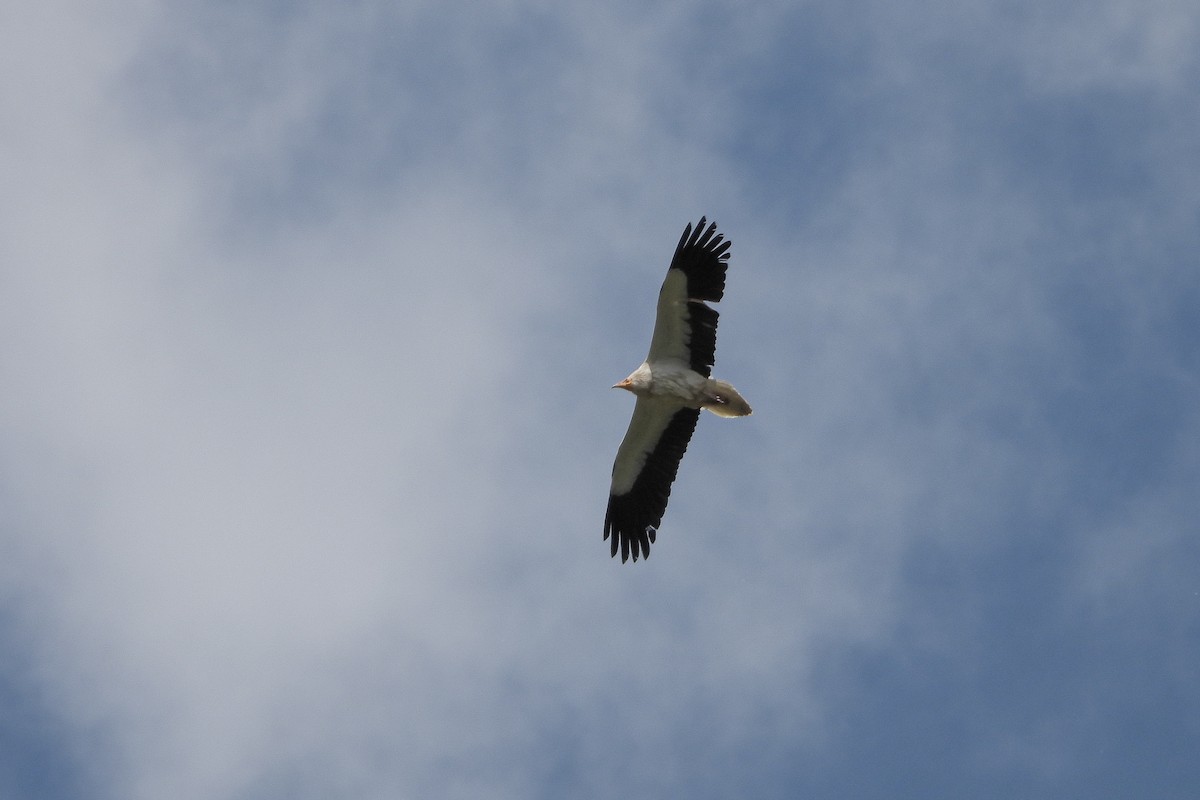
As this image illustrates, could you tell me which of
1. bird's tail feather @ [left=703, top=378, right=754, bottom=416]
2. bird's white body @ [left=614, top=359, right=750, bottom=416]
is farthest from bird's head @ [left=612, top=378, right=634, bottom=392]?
bird's tail feather @ [left=703, top=378, right=754, bottom=416]

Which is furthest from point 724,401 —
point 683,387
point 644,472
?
point 644,472

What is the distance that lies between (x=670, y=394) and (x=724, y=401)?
0.85 meters

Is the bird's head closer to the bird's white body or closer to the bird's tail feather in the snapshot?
the bird's white body

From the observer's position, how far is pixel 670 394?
23.8 meters

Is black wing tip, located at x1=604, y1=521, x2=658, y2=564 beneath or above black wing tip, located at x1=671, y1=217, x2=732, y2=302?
beneath

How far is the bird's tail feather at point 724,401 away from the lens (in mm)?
23625

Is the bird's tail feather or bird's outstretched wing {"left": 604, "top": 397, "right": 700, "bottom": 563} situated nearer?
the bird's tail feather

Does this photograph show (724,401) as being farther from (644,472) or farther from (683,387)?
(644,472)

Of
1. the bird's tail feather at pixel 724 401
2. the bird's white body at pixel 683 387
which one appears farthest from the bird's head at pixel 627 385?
the bird's tail feather at pixel 724 401

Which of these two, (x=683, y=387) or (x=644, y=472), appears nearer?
(x=683, y=387)

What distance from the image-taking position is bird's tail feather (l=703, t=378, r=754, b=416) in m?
23.6

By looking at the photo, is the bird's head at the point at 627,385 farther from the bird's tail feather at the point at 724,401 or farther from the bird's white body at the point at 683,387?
the bird's tail feather at the point at 724,401

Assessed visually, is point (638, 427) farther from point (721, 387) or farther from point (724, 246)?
point (724, 246)

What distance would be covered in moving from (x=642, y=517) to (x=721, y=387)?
2621mm
